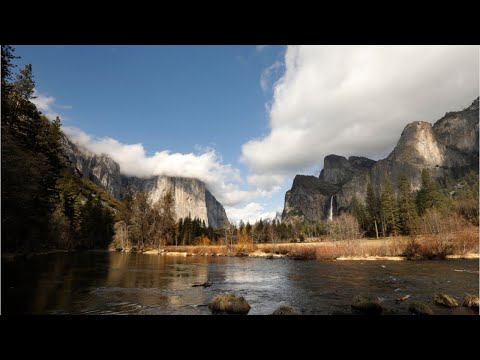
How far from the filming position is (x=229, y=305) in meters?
12.3

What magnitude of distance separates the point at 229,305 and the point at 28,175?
1577 cm

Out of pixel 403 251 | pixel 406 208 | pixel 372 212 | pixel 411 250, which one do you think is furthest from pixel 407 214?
pixel 411 250

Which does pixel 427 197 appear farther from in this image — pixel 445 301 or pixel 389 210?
pixel 445 301

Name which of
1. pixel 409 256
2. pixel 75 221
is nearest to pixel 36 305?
pixel 409 256

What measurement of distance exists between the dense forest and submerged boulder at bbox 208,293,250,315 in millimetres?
13169

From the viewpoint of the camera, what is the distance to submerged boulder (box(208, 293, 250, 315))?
1220 centimetres

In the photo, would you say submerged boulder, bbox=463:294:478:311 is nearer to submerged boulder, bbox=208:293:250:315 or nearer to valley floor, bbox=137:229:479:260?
submerged boulder, bbox=208:293:250:315

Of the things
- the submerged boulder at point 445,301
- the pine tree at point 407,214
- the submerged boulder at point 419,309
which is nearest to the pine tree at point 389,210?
the pine tree at point 407,214

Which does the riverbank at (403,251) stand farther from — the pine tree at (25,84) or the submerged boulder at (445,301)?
the pine tree at (25,84)

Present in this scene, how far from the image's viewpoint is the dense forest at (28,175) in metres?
17.8

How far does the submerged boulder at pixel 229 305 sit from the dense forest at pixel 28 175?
1317 centimetres
